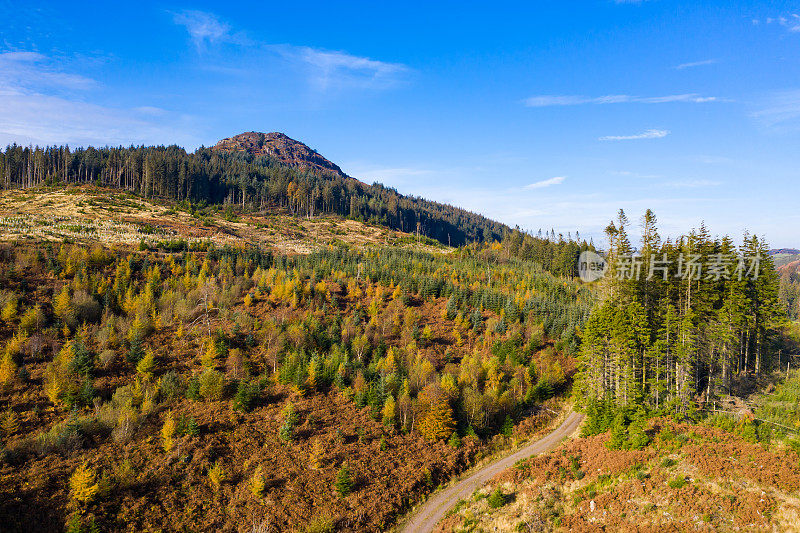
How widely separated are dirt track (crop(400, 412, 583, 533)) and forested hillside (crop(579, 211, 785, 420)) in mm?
7127

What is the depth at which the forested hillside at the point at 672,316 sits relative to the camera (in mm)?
35406

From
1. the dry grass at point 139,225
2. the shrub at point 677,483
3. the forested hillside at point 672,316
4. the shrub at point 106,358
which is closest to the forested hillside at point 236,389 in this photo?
the shrub at point 106,358

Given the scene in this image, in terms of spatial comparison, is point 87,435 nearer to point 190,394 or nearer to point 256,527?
point 190,394

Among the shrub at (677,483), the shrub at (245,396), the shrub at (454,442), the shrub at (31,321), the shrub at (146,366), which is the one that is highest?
the shrub at (31,321)

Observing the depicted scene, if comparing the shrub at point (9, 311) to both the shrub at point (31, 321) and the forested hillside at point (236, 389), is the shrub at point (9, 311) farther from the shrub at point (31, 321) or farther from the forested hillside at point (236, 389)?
the shrub at point (31, 321)

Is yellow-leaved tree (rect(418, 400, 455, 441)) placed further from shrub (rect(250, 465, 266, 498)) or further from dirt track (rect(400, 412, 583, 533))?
shrub (rect(250, 465, 266, 498))

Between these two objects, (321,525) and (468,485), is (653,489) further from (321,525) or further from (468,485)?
(321,525)

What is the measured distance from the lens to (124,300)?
185 ft

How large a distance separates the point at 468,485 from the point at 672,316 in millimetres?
24400

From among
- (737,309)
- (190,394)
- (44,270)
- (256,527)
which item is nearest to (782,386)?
(737,309)

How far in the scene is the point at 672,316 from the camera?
115 ft

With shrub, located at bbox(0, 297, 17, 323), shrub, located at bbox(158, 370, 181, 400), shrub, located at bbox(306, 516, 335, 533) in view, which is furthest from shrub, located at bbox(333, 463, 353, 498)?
shrub, located at bbox(0, 297, 17, 323)

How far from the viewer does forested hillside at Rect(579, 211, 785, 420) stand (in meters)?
35.4

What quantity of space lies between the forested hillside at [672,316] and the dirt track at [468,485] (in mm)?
7127
